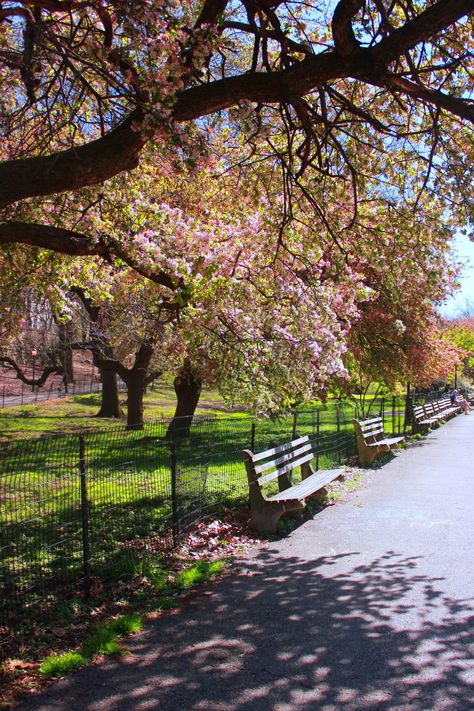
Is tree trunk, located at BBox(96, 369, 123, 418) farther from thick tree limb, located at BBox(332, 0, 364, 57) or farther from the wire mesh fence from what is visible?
thick tree limb, located at BBox(332, 0, 364, 57)

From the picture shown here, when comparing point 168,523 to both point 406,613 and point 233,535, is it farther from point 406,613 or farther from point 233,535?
point 406,613

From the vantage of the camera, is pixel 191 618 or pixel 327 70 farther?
pixel 327 70

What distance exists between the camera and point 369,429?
50.1ft

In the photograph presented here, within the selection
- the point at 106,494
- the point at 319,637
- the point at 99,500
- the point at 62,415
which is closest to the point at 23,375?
the point at 62,415

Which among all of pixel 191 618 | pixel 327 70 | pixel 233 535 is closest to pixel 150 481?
pixel 233 535

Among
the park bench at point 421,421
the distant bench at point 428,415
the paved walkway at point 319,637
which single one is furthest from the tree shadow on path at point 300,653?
the distant bench at point 428,415

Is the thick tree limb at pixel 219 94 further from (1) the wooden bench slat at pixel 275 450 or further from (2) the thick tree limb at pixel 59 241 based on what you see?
(1) the wooden bench slat at pixel 275 450

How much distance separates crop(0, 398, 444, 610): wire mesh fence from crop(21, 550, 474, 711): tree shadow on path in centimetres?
114

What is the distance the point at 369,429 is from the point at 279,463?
23.3 ft

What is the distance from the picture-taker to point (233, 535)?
7.96 metres

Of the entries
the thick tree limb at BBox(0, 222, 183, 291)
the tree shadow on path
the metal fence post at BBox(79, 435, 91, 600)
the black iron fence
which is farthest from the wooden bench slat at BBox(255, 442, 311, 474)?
the thick tree limb at BBox(0, 222, 183, 291)

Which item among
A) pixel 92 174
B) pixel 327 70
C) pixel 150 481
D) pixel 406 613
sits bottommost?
pixel 406 613

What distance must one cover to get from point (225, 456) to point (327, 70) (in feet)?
17.1

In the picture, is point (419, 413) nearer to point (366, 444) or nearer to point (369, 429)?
point (369, 429)
